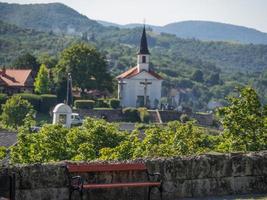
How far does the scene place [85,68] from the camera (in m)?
104

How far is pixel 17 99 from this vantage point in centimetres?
8700

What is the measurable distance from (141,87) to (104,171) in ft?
339

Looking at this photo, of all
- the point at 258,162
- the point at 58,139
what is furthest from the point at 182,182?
the point at 58,139

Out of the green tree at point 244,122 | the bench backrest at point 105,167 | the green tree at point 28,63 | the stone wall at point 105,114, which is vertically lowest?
the stone wall at point 105,114

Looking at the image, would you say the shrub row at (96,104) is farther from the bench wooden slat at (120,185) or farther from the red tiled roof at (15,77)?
the bench wooden slat at (120,185)

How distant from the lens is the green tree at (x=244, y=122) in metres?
33.5

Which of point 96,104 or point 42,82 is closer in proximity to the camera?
point 96,104

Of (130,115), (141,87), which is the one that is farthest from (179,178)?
(141,87)

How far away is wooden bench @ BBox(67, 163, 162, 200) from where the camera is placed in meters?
12.3

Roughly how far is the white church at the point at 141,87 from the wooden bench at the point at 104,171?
10127cm

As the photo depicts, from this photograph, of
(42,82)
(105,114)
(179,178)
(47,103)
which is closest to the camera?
(179,178)

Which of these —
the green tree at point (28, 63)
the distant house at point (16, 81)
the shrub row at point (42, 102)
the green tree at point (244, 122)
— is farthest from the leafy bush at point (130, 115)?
the green tree at point (244, 122)

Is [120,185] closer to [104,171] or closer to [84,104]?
[104,171]

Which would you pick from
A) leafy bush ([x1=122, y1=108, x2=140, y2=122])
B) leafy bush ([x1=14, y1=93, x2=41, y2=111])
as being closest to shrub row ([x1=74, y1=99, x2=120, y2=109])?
leafy bush ([x1=122, y1=108, x2=140, y2=122])
